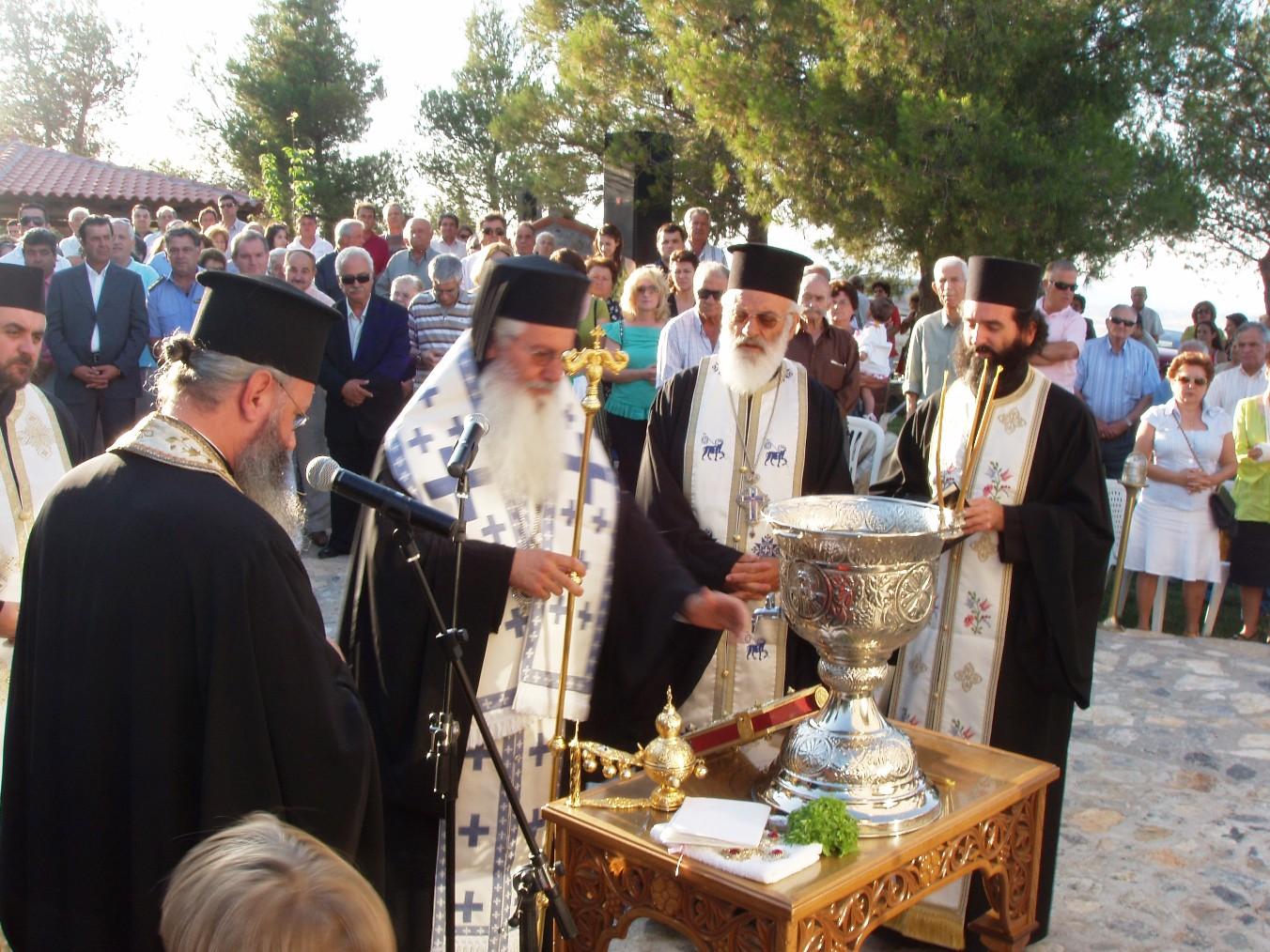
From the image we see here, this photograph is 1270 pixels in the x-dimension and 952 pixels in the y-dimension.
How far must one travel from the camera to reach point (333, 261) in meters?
10.4

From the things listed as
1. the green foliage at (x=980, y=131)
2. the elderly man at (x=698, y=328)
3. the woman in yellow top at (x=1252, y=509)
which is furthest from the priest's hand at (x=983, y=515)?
the green foliage at (x=980, y=131)

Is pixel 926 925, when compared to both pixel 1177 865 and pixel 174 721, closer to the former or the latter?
pixel 1177 865

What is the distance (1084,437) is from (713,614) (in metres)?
1.40

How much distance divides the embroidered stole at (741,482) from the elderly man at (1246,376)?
5262 millimetres

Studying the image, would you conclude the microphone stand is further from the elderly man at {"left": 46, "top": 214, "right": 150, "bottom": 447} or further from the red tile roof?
the red tile roof

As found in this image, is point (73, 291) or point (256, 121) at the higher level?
point (256, 121)

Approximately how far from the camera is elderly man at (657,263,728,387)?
22.4 ft

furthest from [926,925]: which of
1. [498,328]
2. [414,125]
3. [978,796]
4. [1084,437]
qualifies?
[414,125]

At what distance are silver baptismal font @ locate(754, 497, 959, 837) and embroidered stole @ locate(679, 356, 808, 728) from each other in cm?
110

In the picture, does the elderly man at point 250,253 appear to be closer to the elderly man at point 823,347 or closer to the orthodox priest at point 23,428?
the elderly man at point 823,347

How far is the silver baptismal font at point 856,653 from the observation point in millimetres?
2645

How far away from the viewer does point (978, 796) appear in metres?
2.84

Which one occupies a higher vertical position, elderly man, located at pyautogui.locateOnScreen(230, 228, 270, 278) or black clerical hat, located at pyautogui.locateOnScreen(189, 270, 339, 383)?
elderly man, located at pyautogui.locateOnScreen(230, 228, 270, 278)

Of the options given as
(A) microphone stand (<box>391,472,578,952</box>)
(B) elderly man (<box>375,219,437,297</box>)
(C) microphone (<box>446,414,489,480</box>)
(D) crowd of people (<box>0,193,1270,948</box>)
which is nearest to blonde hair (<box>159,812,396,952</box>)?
(D) crowd of people (<box>0,193,1270,948</box>)
